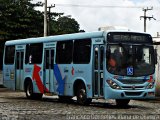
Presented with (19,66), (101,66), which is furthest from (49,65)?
(101,66)

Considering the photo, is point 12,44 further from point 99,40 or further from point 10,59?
point 99,40

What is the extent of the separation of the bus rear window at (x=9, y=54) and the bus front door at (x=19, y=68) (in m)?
0.50

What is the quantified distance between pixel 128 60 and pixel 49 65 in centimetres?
507

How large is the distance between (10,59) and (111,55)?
921 cm

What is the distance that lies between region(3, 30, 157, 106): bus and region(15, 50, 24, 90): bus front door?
256 centimetres

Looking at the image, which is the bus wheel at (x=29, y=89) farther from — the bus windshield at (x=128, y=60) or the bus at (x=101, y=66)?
the bus windshield at (x=128, y=60)

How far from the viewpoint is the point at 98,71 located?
20375 mm

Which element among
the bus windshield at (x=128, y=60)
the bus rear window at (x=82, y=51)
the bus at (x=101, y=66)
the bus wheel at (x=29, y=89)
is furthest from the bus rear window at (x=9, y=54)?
the bus windshield at (x=128, y=60)

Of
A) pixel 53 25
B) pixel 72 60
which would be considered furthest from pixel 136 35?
pixel 53 25

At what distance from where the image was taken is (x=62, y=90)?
901 inches

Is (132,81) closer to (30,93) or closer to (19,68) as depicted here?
(30,93)

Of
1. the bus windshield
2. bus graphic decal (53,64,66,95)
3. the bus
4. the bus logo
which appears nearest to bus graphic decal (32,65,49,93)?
the bus

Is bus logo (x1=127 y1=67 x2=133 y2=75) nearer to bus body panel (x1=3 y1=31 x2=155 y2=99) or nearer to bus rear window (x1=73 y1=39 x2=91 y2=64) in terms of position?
bus body panel (x1=3 y1=31 x2=155 y2=99)

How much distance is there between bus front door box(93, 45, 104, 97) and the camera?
20.2 meters
